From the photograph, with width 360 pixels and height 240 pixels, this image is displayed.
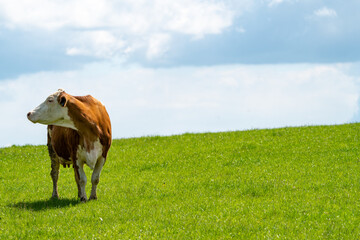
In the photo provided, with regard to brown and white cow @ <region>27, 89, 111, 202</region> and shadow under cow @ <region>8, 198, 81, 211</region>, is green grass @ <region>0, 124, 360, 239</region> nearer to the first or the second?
shadow under cow @ <region>8, 198, 81, 211</region>

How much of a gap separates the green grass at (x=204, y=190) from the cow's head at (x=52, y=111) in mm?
2615

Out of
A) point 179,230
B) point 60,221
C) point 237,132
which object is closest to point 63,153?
point 60,221

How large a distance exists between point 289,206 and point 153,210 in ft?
12.4


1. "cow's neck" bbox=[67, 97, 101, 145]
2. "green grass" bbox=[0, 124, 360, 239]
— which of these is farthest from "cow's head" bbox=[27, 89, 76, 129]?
"green grass" bbox=[0, 124, 360, 239]

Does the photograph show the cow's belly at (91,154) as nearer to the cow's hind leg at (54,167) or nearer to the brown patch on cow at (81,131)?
the brown patch on cow at (81,131)

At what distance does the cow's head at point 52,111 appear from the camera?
14.8 metres

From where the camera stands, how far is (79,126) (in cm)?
1530

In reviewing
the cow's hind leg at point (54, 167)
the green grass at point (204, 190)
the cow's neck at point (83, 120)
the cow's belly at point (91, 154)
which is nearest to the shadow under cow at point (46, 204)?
the green grass at point (204, 190)

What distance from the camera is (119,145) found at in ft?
96.7

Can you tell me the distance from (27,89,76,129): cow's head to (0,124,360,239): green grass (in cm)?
A: 261

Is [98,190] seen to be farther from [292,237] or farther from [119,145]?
[119,145]

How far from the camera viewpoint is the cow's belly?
1540 centimetres

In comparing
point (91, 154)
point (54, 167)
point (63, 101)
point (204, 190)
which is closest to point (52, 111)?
point (63, 101)

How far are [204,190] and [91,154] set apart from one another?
169 inches
